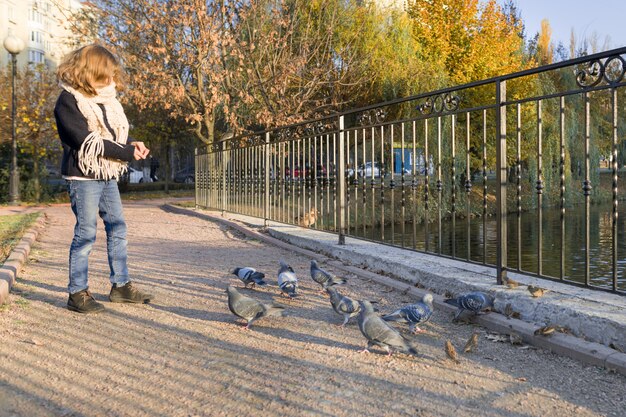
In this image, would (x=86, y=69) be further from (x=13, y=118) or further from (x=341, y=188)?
(x=13, y=118)

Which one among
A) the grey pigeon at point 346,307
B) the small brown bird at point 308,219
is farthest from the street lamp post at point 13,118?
the grey pigeon at point 346,307

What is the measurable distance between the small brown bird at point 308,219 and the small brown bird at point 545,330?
5.95 metres

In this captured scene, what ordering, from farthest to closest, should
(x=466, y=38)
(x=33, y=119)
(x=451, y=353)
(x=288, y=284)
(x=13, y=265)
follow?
(x=466, y=38) → (x=33, y=119) → (x=13, y=265) → (x=288, y=284) → (x=451, y=353)

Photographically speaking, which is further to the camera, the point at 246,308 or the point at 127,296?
the point at 127,296

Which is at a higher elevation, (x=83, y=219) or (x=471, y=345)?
(x=83, y=219)

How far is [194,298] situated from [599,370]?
325cm

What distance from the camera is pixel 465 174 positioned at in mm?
8227

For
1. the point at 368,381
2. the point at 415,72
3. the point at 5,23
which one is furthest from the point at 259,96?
the point at 5,23

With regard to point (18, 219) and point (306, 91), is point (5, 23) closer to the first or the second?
point (306, 91)

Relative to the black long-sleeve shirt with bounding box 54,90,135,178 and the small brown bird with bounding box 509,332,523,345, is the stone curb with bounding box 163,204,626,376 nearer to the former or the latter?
the small brown bird with bounding box 509,332,523,345

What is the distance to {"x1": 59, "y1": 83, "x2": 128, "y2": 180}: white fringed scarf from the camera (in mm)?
4590

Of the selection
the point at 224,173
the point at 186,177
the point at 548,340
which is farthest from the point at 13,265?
the point at 186,177

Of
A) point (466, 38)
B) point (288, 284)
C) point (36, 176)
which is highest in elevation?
point (466, 38)

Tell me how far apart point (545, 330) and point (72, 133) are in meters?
3.63
